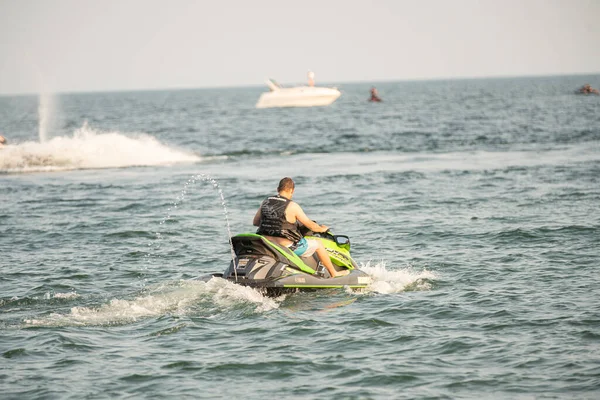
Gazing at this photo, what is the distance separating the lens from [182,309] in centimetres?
1263

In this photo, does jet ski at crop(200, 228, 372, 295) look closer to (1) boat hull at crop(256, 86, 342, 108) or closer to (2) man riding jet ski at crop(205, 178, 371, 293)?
(2) man riding jet ski at crop(205, 178, 371, 293)

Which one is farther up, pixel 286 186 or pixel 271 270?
pixel 286 186

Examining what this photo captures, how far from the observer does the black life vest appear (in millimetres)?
13219

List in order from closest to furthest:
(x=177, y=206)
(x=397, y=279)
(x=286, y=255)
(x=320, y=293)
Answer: (x=286, y=255)
(x=320, y=293)
(x=397, y=279)
(x=177, y=206)

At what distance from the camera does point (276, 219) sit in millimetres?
13234

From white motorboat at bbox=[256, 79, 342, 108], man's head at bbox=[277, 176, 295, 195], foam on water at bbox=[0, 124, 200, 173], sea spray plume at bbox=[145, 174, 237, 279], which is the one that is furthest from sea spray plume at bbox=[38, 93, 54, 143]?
man's head at bbox=[277, 176, 295, 195]

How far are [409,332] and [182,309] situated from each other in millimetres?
3367

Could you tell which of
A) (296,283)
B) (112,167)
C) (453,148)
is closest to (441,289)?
(296,283)

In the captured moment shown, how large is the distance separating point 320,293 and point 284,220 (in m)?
1.26

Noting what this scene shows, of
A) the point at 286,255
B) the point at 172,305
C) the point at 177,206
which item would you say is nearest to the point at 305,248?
the point at 286,255

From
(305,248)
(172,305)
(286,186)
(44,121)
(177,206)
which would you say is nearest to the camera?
(172,305)

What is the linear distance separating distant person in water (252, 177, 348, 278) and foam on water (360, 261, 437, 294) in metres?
1.36

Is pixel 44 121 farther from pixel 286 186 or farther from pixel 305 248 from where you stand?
pixel 286 186

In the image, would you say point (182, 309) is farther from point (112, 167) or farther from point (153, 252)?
point (112, 167)
